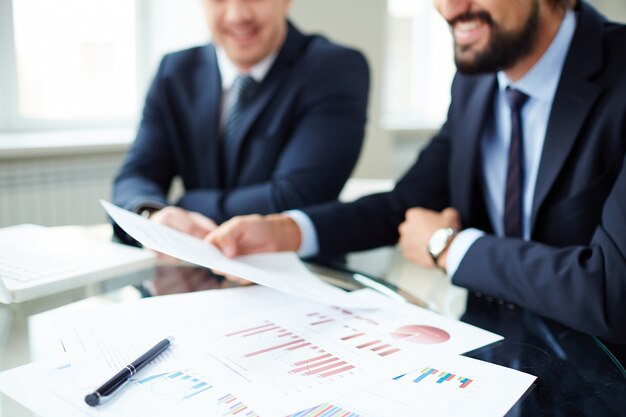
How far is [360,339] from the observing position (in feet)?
2.72

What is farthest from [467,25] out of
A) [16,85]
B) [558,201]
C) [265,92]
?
[16,85]

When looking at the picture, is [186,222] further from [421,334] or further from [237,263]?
[421,334]

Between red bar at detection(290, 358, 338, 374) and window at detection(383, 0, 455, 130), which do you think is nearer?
red bar at detection(290, 358, 338, 374)

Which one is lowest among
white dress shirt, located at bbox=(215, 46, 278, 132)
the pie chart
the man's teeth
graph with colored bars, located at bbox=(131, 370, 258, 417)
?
the pie chart

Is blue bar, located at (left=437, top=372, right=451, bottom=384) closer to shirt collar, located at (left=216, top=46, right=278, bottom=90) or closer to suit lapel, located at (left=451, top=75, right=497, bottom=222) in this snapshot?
suit lapel, located at (left=451, top=75, right=497, bottom=222)

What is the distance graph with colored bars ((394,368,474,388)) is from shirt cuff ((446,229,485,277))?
0.46 meters

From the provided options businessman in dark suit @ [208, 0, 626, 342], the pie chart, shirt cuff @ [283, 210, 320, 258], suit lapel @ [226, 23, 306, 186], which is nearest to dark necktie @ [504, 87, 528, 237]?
businessman in dark suit @ [208, 0, 626, 342]

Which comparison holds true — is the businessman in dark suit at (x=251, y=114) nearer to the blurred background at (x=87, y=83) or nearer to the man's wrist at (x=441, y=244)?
the blurred background at (x=87, y=83)

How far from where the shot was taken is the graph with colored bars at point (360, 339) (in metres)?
0.79

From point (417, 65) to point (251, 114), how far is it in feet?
11.5

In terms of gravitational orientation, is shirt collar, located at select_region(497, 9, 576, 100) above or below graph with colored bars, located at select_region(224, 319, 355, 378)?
above

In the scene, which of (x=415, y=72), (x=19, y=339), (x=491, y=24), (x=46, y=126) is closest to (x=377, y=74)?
(x=415, y=72)

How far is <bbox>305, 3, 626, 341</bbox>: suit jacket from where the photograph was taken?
100cm

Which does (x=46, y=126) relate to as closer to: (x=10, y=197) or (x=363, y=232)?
(x=10, y=197)
